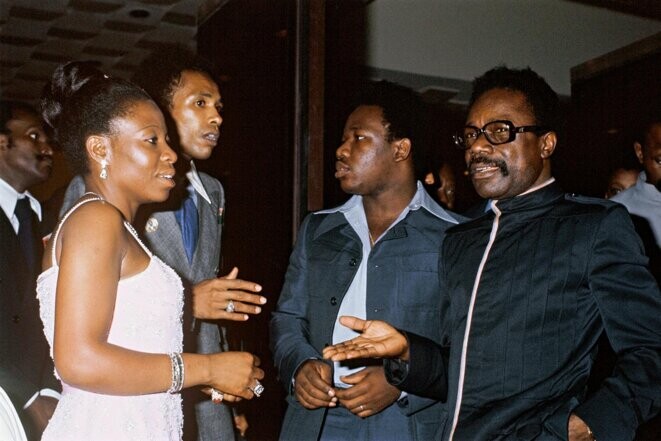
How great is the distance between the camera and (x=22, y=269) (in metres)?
2.86

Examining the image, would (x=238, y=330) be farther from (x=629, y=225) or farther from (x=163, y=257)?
(x=629, y=225)

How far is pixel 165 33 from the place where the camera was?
6.37m

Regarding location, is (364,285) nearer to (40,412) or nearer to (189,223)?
(189,223)

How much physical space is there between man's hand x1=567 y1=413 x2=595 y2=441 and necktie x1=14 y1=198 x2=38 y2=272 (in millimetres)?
2385

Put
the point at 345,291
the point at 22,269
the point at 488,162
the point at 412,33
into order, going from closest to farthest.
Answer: the point at 488,162
the point at 345,291
the point at 22,269
the point at 412,33

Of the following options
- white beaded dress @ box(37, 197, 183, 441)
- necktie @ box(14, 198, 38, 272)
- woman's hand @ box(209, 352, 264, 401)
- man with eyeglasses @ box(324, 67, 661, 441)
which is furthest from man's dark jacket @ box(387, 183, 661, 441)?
necktie @ box(14, 198, 38, 272)

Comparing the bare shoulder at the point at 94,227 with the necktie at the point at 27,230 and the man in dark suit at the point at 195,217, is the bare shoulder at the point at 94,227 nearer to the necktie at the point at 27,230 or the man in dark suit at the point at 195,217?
the man in dark suit at the point at 195,217

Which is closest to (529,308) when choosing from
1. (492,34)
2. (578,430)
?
(578,430)

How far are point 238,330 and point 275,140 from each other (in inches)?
40.7

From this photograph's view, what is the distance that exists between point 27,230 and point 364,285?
1.77 m

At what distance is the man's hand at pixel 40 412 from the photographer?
7.86ft

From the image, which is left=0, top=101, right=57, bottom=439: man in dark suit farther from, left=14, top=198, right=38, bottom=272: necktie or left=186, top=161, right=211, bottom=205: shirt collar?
left=186, top=161, right=211, bottom=205: shirt collar

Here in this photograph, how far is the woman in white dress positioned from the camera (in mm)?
1455

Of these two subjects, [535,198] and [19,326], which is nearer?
[535,198]
